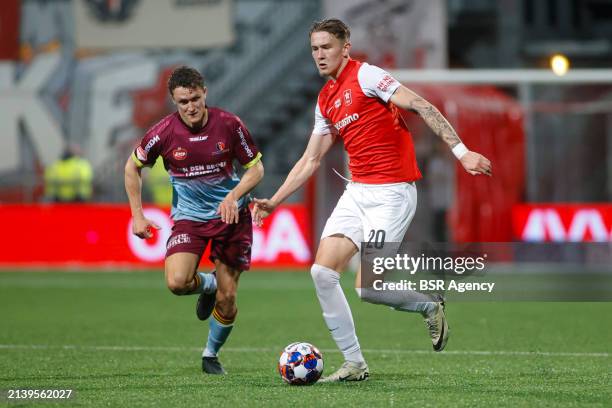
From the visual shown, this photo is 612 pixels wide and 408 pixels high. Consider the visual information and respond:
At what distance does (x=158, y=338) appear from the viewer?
10.4 m

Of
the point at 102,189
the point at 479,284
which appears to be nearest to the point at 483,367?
the point at 479,284

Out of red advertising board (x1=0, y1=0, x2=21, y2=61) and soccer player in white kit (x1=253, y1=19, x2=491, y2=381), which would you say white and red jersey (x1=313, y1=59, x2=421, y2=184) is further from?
red advertising board (x1=0, y1=0, x2=21, y2=61)

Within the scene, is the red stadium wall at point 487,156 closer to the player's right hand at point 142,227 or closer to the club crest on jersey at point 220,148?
the club crest on jersey at point 220,148

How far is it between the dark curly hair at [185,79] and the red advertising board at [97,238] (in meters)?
11.3

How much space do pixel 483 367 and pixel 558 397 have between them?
1.50 m

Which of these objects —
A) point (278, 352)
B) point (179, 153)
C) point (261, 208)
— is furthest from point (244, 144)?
point (278, 352)

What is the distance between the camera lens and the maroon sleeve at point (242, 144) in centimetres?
815

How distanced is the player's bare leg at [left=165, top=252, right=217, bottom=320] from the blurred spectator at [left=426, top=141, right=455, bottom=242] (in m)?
12.0

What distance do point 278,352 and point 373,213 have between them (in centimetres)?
220

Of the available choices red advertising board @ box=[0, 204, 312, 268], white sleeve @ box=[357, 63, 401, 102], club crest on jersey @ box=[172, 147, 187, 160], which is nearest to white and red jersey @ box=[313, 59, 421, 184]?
white sleeve @ box=[357, 63, 401, 102]

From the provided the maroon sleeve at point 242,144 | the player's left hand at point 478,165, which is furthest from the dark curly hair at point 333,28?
the player's left hand at point 478,165

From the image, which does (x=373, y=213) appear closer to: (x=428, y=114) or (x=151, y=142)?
(x=428, y=114)

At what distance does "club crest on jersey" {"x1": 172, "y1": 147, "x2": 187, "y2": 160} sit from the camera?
8.07 m

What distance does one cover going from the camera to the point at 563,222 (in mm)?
19328
